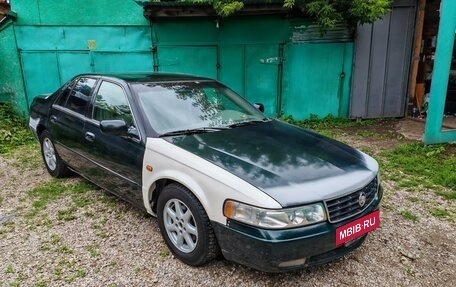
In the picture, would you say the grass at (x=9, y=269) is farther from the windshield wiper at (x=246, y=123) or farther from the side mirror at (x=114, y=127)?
the windshield wiper at (x=246, y=123)

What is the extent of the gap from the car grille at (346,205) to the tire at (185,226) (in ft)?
2.85

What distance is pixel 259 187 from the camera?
2.39 m

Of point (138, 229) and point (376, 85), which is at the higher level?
point (376, 85)

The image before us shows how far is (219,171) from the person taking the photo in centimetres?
255

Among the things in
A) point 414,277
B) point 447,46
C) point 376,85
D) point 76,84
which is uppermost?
point 447,46

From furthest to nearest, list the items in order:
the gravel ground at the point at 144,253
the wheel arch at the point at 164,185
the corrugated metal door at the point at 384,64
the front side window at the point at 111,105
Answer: the corrugated metal door at the point at 384,64 → the front side window at the point at 111,105 → the gravel ground at the point at 144,253 → the wheel arch at the point at 164,185

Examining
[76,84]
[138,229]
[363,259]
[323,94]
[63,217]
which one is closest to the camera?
[363,259]

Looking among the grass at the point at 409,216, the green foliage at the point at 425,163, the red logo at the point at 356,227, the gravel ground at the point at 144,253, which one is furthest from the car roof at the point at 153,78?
Result: the green foliage at the point at 425,163

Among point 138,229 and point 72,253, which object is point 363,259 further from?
point 72,253

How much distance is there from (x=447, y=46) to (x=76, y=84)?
5.64 meters

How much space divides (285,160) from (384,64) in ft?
22.8

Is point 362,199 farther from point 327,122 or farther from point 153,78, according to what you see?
point 327,122

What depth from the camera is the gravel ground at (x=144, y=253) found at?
2781 millimetres

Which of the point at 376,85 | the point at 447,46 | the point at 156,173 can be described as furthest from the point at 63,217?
the point at 376,85
